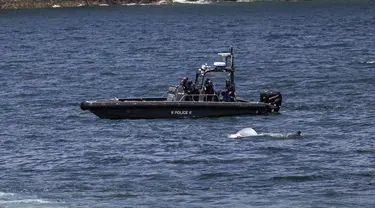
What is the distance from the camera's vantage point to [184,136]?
144 ft

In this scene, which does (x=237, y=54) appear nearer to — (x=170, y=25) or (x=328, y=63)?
(x=328, y=63)

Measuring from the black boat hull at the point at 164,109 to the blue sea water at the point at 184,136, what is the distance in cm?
40

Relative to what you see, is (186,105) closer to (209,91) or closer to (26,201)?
(209,91)

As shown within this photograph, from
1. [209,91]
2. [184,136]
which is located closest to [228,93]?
[209,91]

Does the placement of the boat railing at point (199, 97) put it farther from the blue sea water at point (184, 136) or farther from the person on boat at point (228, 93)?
the blue sea water at point (184, 136)

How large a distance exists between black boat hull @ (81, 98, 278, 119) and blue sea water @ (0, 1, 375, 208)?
1.31 feet

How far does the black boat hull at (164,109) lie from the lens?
47.2 m

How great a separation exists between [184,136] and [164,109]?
3.78 meters

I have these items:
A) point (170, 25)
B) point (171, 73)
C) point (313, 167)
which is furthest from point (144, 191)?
point (170, 25)

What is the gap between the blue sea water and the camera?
34.1 meters

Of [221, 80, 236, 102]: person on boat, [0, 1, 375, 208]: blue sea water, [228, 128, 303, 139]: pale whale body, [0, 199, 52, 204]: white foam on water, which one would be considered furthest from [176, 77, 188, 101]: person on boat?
[0, 199, 52, 204]: white foam on water

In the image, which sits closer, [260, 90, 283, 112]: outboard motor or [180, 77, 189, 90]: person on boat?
[180, 77, 189, 90]: person on boat

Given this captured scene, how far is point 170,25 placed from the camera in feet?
462

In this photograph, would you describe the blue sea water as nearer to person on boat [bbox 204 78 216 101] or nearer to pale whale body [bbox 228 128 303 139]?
pale whale body [bbox 228 128 303 139]
